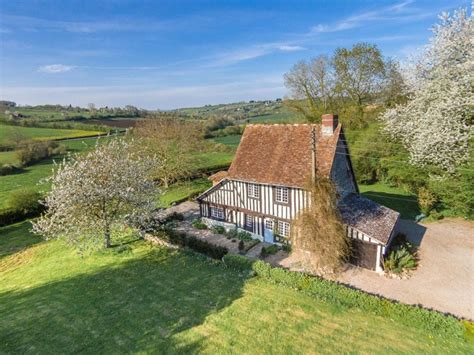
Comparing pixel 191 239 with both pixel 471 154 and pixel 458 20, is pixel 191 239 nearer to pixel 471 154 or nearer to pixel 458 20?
pixel 471 154

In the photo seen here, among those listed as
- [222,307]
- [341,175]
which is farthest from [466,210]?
[222,307]

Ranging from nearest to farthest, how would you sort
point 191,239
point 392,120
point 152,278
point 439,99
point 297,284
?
point 297,284 < point 152,278 < point 191,239 < point 439,99 < point 392,120

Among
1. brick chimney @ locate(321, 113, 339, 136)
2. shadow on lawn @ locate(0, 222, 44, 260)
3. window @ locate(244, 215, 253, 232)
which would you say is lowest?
shadow on lawn @ locate(0, 222, 44, 260)

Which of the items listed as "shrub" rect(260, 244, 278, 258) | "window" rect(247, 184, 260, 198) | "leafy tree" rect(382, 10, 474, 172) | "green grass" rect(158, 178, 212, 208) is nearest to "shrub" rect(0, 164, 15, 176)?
"green grass" rect(158, 178, 212, 208)

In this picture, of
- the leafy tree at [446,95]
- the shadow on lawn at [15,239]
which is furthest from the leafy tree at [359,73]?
the shadow on lawn at [15,239]

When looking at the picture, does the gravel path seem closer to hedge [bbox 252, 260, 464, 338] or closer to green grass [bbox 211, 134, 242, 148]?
hedge [bbox 252, 260, 464, 338]
